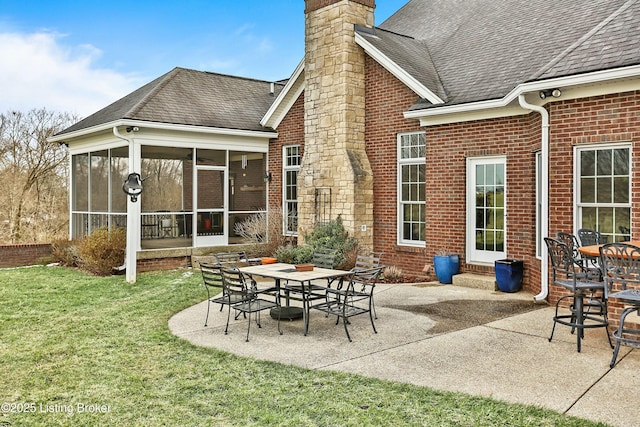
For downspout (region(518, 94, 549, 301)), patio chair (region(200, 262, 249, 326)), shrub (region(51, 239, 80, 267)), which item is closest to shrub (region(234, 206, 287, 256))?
Answer: patio chair (region(200, 262, 249, 326))

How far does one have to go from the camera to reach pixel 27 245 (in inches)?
632

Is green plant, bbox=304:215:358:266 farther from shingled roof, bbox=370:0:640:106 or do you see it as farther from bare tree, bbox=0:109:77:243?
bare tree, bbox=0:109:77:243

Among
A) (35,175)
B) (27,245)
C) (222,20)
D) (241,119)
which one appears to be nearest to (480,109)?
(241,119)

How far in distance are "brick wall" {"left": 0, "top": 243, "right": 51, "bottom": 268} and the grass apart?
8.88 meters

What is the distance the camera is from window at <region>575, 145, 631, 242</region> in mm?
8086

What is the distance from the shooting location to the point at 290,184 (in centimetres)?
1572

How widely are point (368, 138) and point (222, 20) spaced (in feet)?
85.3

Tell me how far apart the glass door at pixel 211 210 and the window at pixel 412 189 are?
512 cm

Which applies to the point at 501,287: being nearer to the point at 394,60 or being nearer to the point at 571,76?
the point at 571,76

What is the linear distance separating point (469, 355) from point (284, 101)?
36.1 ft

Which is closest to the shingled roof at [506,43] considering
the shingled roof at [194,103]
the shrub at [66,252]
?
the shingled roof at [194,103]

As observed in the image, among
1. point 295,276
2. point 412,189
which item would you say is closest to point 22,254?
point 412,189

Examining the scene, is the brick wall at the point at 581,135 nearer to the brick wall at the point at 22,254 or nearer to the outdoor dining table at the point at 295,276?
the outdoor dining table at the point at 295,276

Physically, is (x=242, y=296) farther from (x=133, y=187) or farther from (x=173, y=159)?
(x=173, y=159)
